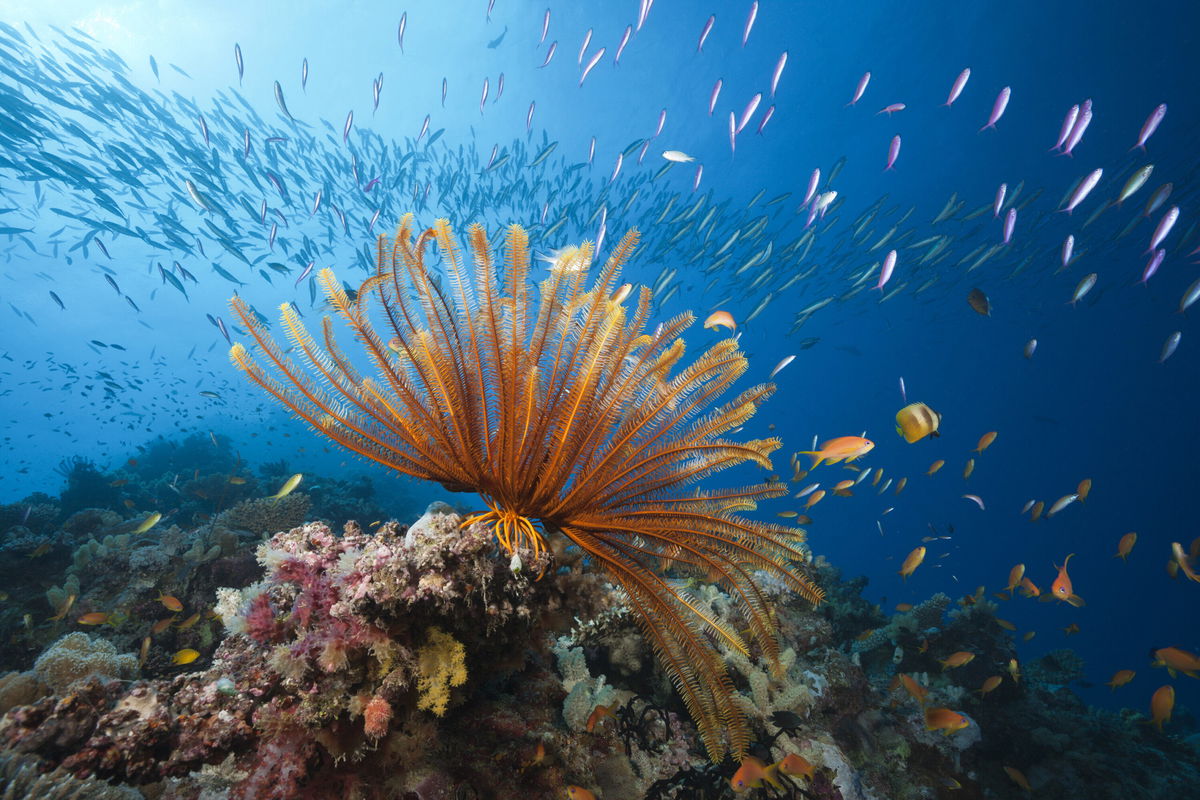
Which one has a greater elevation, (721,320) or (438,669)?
(721,320)

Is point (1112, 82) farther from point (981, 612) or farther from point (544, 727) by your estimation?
point (544, 727)

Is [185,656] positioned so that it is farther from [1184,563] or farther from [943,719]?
[1184,563]

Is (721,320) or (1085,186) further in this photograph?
(1085,186)

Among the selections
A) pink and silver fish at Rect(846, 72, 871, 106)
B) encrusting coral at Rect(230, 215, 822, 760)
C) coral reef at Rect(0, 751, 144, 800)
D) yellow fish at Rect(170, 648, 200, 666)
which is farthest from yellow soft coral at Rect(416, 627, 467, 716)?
pink and silver fish at Rect(846, 72, 871, 106)

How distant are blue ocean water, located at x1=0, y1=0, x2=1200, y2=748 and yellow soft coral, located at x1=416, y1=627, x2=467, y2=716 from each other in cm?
1256

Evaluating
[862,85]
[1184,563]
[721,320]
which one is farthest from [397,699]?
[862,85]

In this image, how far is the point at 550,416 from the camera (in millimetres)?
2686

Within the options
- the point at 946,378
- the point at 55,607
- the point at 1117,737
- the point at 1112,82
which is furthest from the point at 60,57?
the point at 946,378

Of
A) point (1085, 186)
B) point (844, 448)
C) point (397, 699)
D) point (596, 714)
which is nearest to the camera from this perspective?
point (397, 699)

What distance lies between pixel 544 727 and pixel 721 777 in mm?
1808

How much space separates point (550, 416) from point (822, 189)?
15262 millimetres

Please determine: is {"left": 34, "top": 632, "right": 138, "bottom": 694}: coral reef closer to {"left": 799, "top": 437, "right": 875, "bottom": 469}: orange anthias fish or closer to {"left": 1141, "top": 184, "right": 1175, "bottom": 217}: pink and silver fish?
{"left": 799, "top": 437, "right": 875, "bottom": 469}: orange anthias fish

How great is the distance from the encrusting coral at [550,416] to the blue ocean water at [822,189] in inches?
423

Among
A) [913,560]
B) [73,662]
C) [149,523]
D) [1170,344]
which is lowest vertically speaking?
[73,662]
